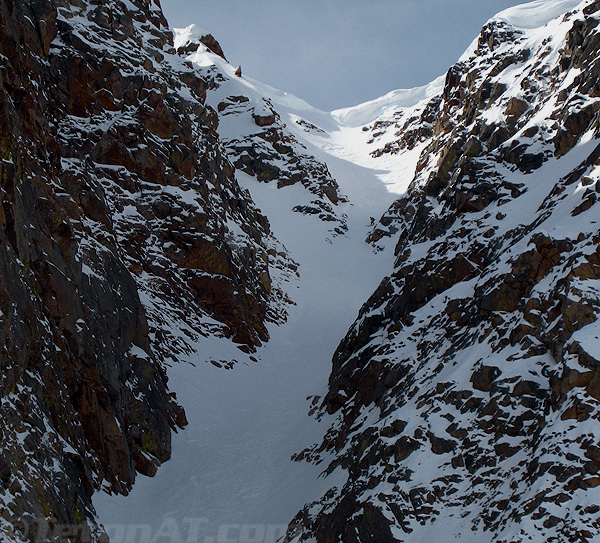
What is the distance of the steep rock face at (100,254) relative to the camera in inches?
556

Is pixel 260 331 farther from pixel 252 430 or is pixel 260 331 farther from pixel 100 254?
pixel 100 254

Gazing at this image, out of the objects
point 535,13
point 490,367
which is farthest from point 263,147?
point 490,367

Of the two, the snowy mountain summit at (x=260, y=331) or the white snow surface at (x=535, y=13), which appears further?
the white snow surface at (x=535, y=13)

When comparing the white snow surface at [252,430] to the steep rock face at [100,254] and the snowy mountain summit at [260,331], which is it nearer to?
the snowy mountain summit at [260,331]

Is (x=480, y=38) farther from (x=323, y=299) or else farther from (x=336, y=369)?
(x=336, y=369)

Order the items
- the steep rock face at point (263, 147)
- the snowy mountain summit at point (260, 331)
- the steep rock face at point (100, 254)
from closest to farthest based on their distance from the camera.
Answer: the snowy mountain summit at point (260, 331), the steep rock face at point (100, 254), the steep rock face at point (263, 147)

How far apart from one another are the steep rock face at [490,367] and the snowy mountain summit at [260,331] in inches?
2.6

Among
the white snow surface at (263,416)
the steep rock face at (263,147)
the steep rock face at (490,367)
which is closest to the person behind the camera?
the steep rock face at (490,367)

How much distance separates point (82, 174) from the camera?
86.5ft

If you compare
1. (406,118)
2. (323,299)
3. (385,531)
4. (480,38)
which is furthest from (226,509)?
(406,118)

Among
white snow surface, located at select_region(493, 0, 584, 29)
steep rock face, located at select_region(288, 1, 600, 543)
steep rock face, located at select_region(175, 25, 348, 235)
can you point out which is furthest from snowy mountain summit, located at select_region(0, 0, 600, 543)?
steep rock face, located at select_region(175, 25, 348, 235)

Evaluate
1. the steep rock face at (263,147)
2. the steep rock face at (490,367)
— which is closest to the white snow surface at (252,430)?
the steep rock face at (490,367)

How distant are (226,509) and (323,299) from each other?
25591 mm

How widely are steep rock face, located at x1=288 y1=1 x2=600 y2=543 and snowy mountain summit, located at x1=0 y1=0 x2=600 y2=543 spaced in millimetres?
67
